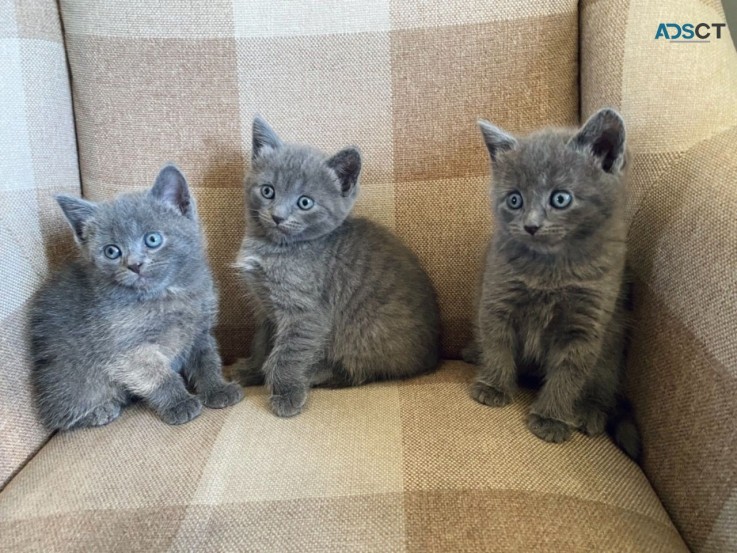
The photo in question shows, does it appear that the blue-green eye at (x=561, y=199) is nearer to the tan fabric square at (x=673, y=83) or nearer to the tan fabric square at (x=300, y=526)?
the tan fabric square at (x=673, y=83)

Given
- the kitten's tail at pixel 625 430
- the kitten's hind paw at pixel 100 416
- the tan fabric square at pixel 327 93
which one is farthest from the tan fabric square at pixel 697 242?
the kitten's hind paw at pixel 100 416

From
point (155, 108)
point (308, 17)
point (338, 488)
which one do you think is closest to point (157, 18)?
point (155, 108)

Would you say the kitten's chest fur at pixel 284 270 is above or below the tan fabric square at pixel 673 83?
below

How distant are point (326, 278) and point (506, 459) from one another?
1.82 feet

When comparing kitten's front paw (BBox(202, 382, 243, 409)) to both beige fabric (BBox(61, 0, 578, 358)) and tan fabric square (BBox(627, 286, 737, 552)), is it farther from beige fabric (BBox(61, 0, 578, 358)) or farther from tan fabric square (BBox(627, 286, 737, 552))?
tan fabric square (BBox(627, 286, 737, 552))

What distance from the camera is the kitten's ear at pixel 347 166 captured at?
51.1 inches

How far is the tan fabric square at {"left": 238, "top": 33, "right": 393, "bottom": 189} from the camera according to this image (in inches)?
55.0

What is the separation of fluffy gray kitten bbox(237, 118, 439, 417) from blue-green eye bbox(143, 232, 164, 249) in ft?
0.60

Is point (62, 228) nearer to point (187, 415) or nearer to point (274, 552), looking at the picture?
point (187, 415)

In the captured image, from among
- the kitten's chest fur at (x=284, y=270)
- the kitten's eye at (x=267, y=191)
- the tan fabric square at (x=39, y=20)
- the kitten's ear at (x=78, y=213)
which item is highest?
the tan fabric square at (x=39, y=20)

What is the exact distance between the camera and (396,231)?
4.73 feet

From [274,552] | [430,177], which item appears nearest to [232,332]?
[430,177]

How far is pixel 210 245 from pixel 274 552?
81 centimetres

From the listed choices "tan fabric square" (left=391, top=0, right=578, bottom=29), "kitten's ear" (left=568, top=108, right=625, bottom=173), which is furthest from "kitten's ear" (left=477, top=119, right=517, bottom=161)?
"tan fabric square" (left=391, top=0, right=578, bottom=29)
